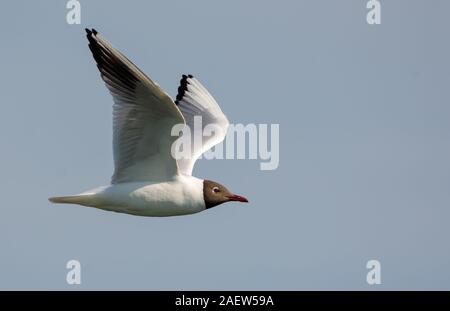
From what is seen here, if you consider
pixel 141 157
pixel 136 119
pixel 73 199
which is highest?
pixel 136 119

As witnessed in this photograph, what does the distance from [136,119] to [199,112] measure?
2.75 m

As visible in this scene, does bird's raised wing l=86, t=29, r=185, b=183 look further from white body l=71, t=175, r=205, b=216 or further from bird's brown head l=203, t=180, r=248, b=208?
bird's brown head l=203, t=180, r=248, b=208

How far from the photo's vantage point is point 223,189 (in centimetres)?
1402

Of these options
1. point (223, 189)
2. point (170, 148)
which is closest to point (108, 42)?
point (170, 148)

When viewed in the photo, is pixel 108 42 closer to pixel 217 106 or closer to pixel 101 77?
pixel 101 77

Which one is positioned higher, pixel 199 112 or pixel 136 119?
pixel 199 112

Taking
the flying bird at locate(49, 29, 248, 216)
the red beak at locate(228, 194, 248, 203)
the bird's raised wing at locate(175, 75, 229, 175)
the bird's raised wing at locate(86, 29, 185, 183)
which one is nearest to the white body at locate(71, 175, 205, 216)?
the flying bird at locate(49, 29, 248, 216)

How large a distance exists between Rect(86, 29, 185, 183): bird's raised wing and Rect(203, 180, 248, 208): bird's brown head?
19.9 inches

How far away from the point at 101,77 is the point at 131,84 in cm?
42

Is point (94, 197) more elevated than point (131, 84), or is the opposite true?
point (131, 84)

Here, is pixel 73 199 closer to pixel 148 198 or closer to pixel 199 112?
pixel 148 198

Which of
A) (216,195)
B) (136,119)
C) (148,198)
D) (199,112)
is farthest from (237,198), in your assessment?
(199,112)

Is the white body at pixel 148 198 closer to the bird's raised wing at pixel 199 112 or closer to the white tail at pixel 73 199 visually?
the white tail at pixel 73 199

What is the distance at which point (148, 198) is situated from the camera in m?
13.4
